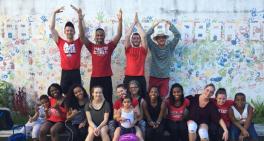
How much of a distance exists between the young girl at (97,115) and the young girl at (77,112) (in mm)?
142

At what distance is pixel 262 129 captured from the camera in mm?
8477

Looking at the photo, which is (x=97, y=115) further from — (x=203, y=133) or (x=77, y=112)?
(x=203, y=133)

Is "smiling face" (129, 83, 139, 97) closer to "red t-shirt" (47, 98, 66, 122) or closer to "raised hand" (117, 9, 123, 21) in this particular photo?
"red t-shirt" (47, 98, 66, 122)

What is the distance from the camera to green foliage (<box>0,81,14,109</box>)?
31.0 feet

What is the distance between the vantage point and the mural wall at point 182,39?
9008 mm

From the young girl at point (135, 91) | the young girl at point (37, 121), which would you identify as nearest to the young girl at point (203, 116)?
the young girl at point (135, 91)

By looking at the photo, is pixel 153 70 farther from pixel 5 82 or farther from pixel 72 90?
pixel 5 82

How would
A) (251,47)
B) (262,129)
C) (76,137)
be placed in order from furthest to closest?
(251,47)
(262,129)
(76,137)

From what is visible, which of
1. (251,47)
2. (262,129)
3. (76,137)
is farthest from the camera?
(251,47)

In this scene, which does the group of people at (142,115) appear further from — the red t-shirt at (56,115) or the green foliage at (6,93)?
the green foliage at (6,93)

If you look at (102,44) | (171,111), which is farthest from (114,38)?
(171,111)

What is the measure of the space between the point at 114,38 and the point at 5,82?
2.45 m

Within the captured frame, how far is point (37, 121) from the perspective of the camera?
26.1 ft

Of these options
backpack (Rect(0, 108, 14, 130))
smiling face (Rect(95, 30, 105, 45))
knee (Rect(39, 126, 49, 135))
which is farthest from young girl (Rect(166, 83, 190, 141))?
backpack (Rect(0, 108, 14, 130))
